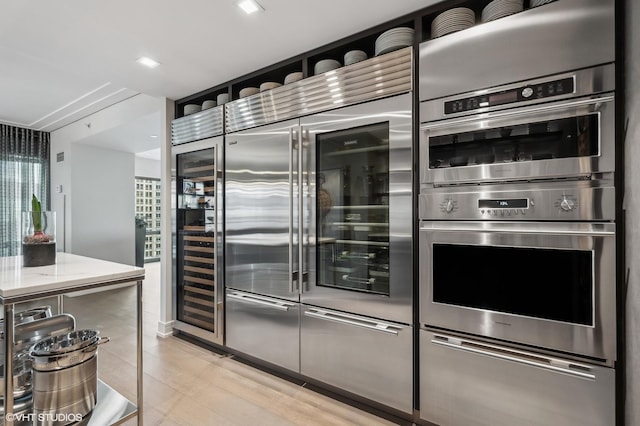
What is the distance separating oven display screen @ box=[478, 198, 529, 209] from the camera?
1583 millimetres

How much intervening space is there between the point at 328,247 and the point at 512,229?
1.17m

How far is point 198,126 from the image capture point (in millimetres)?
3113

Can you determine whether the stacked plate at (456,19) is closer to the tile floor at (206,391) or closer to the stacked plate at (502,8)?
the stacked plate at (502,8)

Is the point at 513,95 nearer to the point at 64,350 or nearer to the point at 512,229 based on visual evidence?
the point at 512,229

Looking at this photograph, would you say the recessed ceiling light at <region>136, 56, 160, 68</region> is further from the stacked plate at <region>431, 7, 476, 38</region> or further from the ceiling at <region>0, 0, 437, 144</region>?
the stacked plate at <region>431, 7, 476, 38</region>

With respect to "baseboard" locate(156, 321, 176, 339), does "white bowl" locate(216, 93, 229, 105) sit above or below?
above

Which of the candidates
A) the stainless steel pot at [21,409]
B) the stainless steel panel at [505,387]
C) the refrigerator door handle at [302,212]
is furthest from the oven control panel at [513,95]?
the stainless steel pot at [21,409]

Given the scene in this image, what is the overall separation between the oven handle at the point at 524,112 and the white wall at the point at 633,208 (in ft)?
0.34

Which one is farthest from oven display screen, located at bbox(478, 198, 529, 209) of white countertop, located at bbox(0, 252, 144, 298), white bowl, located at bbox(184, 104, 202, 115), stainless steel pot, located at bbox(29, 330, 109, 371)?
white bowl, located at bbox(184, 104, 202, 115)

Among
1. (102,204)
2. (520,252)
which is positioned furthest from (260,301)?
(102,204)

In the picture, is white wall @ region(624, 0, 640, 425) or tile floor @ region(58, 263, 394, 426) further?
tile floor @ region(58, 263, 394, 426)

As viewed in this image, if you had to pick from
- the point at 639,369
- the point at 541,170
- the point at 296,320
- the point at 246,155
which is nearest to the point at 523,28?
the point at 541,170

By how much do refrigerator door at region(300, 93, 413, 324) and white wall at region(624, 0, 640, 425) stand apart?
95 cm

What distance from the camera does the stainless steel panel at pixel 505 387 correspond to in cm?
145
